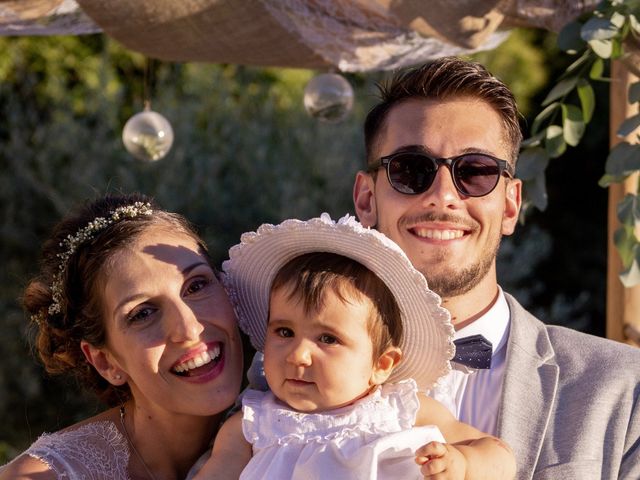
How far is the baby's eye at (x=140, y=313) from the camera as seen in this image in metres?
2.89

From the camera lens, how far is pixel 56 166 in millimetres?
7488

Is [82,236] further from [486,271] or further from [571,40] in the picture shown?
[571,40]

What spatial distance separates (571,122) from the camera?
3682mm

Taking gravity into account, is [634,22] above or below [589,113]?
above

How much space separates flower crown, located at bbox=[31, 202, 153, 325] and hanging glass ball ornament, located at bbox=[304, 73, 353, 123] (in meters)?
1.43

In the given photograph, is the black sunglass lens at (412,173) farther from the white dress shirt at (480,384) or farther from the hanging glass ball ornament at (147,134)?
the hanging glass ball ornament at (147,134)

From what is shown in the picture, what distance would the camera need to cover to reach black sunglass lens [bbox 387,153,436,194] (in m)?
3.14

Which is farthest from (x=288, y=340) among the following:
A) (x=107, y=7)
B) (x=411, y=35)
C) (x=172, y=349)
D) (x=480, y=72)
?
(x=411, y=35)

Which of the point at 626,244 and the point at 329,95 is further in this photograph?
the point at 329,95

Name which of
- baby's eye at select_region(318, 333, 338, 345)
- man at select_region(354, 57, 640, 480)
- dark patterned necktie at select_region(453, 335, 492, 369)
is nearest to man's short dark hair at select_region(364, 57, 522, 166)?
man at select_region(354, 57, 640, 480)

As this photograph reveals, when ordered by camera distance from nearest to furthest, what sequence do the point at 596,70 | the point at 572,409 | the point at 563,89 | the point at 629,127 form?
the point at 572,409
the point at 629,127
the point at 596,70
the point at 563,89

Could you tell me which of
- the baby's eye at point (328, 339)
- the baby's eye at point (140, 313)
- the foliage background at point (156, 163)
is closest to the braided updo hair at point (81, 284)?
the baby's eye at point (140, 313)

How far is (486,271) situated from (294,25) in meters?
1.31

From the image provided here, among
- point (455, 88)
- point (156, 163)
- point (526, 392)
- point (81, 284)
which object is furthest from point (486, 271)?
point (156, 163)
